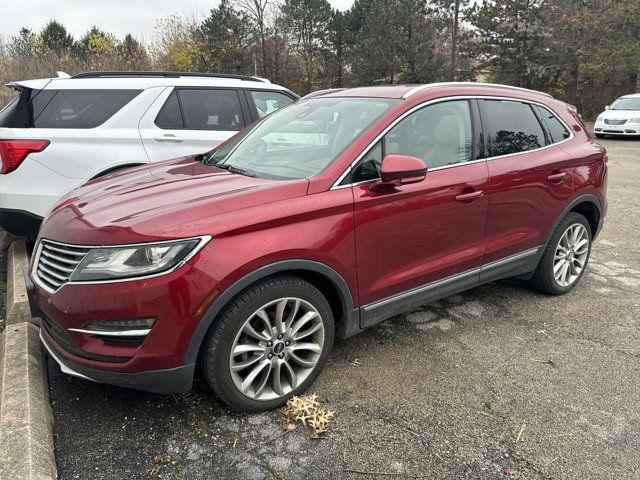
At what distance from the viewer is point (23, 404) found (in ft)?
7.88

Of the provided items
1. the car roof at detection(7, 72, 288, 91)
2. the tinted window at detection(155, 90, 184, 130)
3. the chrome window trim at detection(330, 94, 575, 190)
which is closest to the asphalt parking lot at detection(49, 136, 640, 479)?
the chrome window trim at detection(330, 94, 575, 190)

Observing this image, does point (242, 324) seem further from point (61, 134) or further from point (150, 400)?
point (61, 134)

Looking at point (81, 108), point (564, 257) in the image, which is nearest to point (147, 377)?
point (564, 257)

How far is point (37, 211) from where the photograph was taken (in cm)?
444

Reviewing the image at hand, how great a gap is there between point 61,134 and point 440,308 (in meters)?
3.85

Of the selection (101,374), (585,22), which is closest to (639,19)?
(585,22)

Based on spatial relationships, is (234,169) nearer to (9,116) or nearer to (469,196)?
(469,196)

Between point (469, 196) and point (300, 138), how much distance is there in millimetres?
1176

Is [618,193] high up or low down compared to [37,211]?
down

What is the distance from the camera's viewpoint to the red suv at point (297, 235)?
7.30 ft

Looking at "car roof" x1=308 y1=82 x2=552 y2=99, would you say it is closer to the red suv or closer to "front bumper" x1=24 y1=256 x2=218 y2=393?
the red suv

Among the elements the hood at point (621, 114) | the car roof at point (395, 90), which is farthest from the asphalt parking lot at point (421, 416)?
the hood at point (621, 114)

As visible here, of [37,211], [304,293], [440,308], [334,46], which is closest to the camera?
[304,293]

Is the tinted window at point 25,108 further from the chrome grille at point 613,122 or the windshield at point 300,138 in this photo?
the chrome grille at point 613,122
